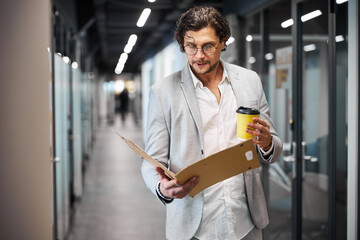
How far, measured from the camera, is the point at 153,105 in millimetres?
1907

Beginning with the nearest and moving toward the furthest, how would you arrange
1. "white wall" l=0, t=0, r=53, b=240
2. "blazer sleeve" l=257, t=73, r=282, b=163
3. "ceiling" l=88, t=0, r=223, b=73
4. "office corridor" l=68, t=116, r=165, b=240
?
"blazer sleeve" l=257, t=73, r=282, b=163 → "white wall" l=0, t=0, r=53, b=240 → "office corridor" l=68, t=116, r=165, b=240 → "ceiling" l=88, t=0, r=223, b=73

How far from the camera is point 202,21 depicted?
1.83 m

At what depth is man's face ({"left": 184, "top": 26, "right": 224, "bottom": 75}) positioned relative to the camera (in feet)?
6.00

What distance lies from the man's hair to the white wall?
1156 millimetres

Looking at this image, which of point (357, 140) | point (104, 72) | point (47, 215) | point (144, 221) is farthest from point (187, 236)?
point (104, 72)

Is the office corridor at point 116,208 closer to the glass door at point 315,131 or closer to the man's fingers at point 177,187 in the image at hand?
the glass door at point 315,131

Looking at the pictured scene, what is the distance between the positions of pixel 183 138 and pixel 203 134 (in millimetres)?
87

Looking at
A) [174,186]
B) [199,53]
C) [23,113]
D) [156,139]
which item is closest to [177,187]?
[174,186]

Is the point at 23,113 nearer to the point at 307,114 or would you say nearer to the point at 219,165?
the point at 219,165

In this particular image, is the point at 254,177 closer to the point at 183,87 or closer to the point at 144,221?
the point at 183,87

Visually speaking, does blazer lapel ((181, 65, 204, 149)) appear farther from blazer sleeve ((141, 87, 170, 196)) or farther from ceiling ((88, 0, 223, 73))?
ceiling ((88, 0, 223, 73))

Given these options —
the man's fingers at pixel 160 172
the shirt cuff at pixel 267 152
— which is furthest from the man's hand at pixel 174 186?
the shirt cuff at pixel 267 152

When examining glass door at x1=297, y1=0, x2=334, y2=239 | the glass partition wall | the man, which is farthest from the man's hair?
glass door at x1=297, y1=0, x2=334, y2=239

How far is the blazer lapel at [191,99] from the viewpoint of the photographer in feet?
6.04
